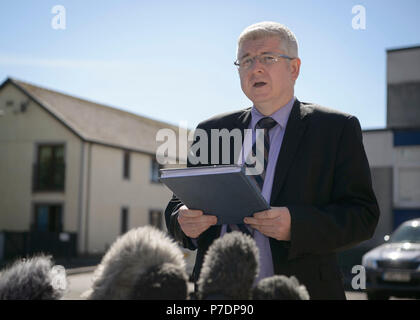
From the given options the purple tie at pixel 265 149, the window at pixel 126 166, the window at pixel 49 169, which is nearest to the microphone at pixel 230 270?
the purple tie at pixel 265 149

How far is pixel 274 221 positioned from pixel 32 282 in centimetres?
78

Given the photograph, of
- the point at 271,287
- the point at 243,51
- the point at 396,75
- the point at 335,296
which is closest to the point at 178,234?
the point at 335,296

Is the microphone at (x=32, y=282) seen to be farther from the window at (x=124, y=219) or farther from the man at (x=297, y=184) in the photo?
the window at (x=124, y=219)

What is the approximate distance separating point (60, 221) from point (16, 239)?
250 cm

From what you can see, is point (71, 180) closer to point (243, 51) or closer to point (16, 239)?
point (16, 239)

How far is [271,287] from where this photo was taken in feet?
3.77

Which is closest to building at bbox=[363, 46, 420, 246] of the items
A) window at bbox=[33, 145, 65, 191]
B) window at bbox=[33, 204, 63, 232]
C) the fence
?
the fence

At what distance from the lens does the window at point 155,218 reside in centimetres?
3186

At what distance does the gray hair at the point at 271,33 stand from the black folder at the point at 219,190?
2.36 feet

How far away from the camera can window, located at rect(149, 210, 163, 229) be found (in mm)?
31859

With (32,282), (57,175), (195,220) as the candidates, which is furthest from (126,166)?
(32,282)

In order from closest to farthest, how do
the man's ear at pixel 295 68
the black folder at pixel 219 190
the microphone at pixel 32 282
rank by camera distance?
the microphone at pixel 32 282 → the black folder at pixel 219 190 → the man's ear at pixel 295 68

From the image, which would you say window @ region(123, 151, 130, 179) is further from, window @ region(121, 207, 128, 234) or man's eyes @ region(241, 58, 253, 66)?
man's eyes @ region(241, 58, 253, 66)

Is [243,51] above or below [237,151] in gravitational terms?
above
